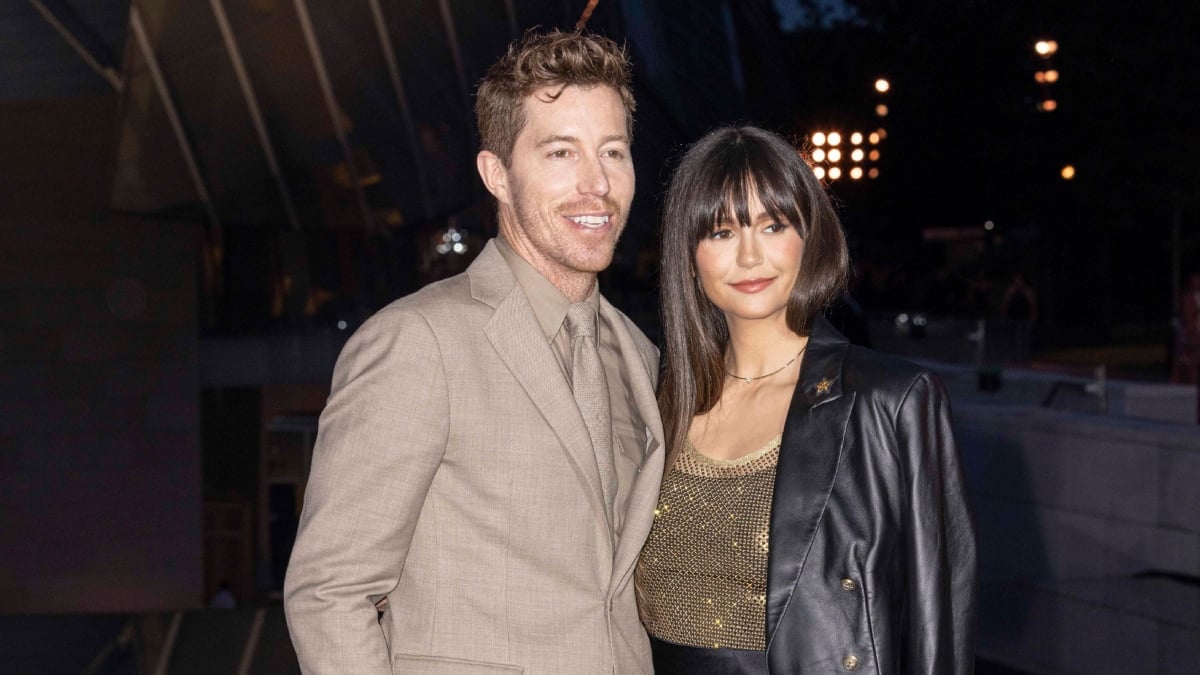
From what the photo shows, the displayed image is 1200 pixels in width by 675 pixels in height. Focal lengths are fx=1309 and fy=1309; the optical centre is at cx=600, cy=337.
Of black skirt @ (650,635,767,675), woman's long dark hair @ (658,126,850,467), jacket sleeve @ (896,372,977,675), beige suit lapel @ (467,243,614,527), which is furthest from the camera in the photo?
woman's long dark hair @ (658,126,850,467)

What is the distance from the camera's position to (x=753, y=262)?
374 cm

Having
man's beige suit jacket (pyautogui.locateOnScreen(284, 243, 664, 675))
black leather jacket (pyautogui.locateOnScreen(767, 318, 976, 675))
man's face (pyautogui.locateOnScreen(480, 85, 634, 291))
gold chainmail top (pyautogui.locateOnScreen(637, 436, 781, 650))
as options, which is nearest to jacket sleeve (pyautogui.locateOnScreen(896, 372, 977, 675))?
black leather jacket (pyautogui.locateOnScreen(767, 318, 976, 675))

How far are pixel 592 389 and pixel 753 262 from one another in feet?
2.57

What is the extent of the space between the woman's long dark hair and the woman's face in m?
0.02

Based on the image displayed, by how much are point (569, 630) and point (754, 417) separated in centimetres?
109

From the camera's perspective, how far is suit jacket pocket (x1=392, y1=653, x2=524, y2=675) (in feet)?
9.50

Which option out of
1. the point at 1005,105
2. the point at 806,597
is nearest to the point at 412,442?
the point at 806,597

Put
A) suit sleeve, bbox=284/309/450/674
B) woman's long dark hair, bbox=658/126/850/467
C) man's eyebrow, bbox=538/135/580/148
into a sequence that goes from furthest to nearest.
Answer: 1. woman's long dark hair, bbox=658/126/850/467
2. man's eyebrow, bbox=538/135/580/148
3. suit sleeve, bbox=284/309/450/674

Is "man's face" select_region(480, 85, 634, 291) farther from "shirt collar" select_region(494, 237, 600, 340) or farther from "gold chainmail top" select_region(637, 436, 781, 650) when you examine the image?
"gold chainmail top" select_region(637, 436, 781, 650)

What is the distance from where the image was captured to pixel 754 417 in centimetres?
384

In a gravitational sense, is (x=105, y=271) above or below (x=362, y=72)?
below

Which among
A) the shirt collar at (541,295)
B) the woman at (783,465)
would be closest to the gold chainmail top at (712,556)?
the woman at (783,465)

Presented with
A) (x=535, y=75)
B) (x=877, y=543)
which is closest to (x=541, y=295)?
(x=535, y=75)

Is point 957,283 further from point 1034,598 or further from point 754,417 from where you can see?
point 754,417
